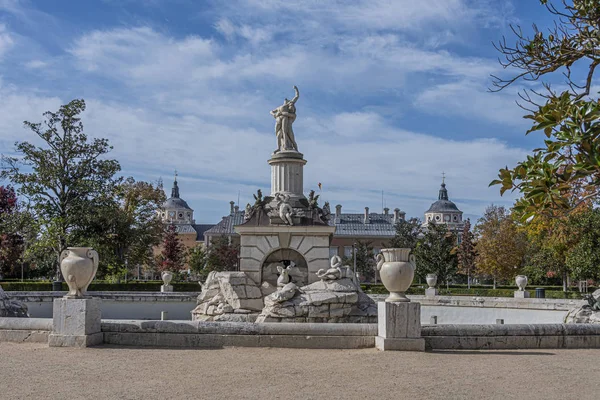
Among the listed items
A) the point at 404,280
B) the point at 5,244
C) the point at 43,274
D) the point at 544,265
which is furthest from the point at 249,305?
the point at 43,274

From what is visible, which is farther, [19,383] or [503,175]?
[19,383]

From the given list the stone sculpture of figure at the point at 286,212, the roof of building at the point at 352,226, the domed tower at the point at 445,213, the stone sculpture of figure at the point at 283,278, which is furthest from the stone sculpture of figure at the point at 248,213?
the domed tower at the point at 445,213

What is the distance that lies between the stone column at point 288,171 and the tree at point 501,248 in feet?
94.5

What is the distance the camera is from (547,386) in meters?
7.94

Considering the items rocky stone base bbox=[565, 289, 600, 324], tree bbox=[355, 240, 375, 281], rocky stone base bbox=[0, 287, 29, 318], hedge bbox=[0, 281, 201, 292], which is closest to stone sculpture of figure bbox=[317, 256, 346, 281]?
rocky stone base bbox=[565, 289, 600, 324]

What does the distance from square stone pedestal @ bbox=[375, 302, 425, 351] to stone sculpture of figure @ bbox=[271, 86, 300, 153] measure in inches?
416

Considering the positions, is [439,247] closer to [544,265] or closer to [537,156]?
[544,265]

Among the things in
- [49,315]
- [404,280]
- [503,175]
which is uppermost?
[503,175]

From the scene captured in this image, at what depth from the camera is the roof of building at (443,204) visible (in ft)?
424

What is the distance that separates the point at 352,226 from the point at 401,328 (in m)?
80.7

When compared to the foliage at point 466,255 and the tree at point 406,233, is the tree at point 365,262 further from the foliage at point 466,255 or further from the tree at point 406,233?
the foliage at point 466,255

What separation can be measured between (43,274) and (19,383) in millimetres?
49309

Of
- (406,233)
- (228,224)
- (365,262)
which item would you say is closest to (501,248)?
(406,233)

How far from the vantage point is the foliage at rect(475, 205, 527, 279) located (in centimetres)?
4547
